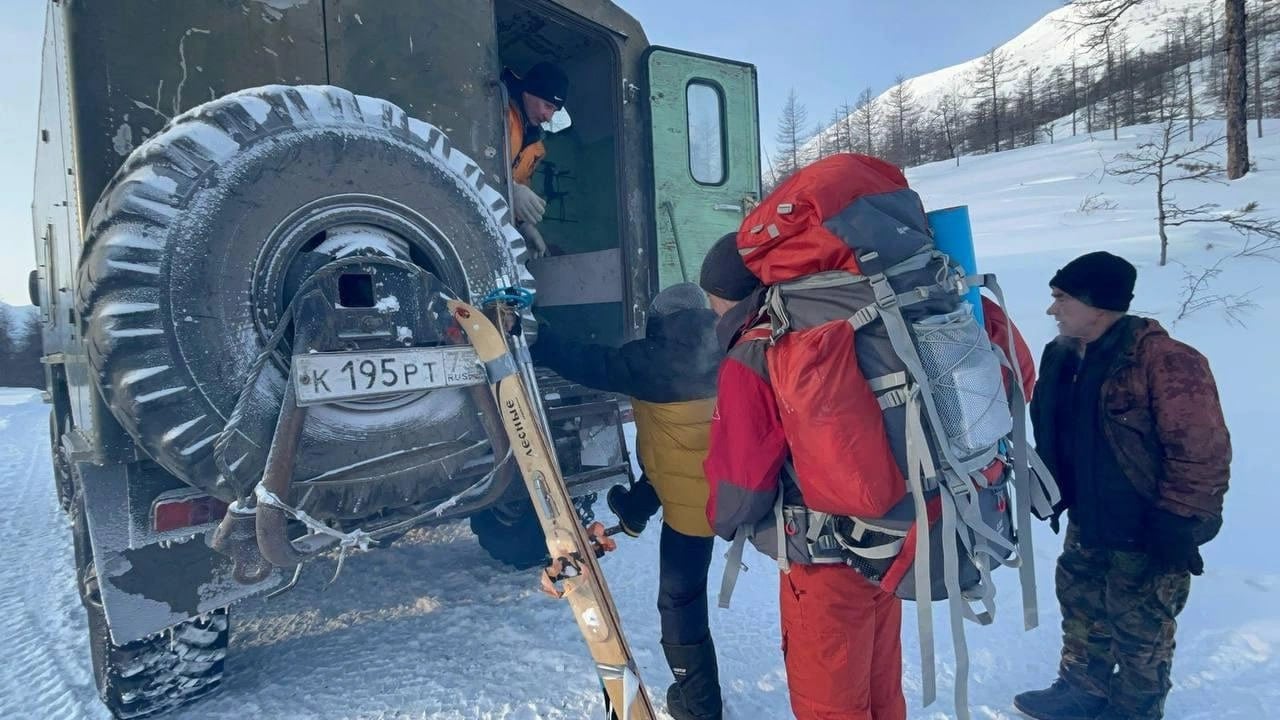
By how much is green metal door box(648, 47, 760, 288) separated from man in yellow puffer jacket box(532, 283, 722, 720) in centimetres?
168

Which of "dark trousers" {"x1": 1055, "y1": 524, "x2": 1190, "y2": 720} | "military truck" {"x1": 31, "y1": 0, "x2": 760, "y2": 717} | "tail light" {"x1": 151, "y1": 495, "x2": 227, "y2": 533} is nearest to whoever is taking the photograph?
"military truck" {"x1": 31, "y1": 0, "x2": 760, "y2": 717}

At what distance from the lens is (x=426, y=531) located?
4.86 m

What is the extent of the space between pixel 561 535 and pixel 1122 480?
2.01 meters

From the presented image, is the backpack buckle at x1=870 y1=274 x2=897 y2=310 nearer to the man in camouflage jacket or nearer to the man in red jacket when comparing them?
the man in red jacket

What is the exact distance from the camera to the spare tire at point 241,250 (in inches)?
72.5

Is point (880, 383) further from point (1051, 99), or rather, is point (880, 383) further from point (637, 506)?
point (1051, 99)

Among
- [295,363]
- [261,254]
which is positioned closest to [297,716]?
[295,363]

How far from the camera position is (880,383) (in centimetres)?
164

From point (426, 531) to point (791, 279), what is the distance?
3.90 metres

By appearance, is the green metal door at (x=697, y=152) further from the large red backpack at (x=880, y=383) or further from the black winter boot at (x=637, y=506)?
the large red backpack at (x=880, y=383)

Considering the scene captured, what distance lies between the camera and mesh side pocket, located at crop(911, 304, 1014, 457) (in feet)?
5.37

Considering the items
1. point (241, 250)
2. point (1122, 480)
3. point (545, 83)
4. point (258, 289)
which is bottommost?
point (1122, 480)

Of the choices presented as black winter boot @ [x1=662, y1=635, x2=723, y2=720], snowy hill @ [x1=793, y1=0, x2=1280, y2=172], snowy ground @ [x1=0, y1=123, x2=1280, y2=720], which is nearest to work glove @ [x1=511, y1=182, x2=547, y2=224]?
snowy ground @ [x1=0, y1=123, x2=1280, y2=720]

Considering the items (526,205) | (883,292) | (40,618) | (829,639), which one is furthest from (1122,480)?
(40,618)
